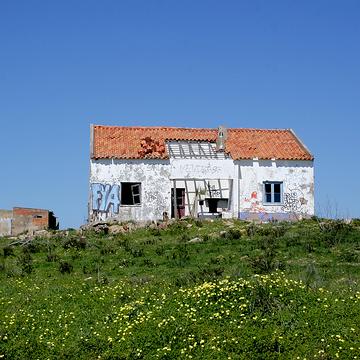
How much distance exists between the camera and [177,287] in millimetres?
16422

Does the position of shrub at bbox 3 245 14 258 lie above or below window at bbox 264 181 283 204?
below

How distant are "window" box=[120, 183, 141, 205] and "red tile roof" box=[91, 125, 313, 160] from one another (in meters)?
1.73

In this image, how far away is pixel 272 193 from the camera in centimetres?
4031

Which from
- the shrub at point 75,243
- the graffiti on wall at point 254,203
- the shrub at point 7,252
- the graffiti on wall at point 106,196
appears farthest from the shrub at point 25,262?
the graffiti on wall at point 254,203

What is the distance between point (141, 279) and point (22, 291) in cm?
332

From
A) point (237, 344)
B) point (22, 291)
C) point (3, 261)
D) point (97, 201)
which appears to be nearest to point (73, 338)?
point (237, 344)

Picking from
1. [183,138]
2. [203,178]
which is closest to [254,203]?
[203,178]

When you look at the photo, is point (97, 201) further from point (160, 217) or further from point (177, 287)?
point (177, 287)

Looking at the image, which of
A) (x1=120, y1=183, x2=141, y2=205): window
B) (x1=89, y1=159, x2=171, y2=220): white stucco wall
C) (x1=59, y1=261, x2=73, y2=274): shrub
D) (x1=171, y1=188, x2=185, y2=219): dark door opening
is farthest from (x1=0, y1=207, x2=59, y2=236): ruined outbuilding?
(x1=59, y1=261, x2=73, y2=274): shrub

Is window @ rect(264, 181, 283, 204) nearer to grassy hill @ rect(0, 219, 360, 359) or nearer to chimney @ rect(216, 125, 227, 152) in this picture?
chimney @ rect(216, 125, 227, 152)

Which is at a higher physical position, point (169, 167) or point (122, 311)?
point (169, 167)

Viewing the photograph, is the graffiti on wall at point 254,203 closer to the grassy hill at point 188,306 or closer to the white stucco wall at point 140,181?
the white stucco wall at point 140,181

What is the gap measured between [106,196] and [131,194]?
155cm

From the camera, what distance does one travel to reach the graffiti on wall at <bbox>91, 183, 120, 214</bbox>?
38.8 metres
